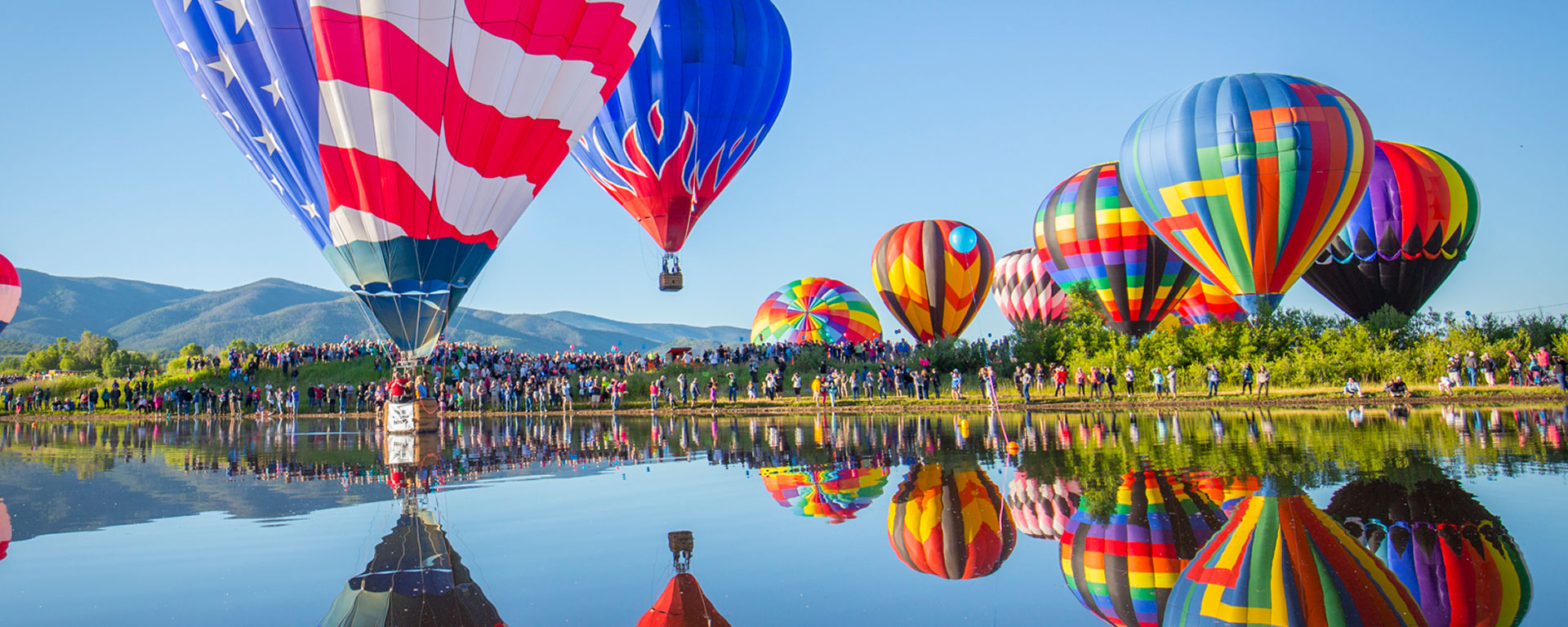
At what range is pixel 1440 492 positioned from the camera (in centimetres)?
729

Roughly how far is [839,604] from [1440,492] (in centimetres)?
507

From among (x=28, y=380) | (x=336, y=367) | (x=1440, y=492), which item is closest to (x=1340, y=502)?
(x=1440, y=492)

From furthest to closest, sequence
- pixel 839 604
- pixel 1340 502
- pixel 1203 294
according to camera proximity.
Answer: pixel 1203 294 < pixel 1340 502 < pixel 839 604

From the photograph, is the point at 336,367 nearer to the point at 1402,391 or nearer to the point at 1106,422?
the point at 1106,422

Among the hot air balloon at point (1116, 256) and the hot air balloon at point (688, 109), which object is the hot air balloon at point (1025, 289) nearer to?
the hot air balloon at point (1116, 256)

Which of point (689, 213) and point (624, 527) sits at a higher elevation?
point (689, 213)

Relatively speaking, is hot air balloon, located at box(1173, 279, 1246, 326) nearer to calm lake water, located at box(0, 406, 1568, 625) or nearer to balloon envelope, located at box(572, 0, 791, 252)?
balloon envelope, located at box(572, 0, 791, 252)

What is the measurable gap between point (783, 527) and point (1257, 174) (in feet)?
62.1

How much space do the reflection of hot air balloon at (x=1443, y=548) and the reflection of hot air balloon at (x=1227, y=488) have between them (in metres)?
0.60

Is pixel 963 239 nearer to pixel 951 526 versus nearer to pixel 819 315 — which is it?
pixel 819 315

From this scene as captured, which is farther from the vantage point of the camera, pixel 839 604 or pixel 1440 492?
pixel 1440 492

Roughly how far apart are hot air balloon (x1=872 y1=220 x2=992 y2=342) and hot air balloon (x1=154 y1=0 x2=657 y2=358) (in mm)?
23157

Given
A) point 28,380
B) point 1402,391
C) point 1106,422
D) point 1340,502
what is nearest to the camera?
point 1340,502

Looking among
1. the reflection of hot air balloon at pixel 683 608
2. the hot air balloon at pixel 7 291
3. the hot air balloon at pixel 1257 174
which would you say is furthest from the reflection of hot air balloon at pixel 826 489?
the hot air balloon at pixel 7 291
